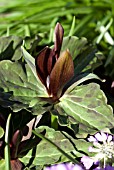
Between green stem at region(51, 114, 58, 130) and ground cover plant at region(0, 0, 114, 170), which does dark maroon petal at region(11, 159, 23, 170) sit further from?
green stem at region(51, 114, 58, 130)

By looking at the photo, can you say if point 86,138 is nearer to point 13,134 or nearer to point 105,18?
point 13,134

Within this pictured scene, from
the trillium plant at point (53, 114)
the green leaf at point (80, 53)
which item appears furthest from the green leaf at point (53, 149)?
the green leaf at point (80, 53)

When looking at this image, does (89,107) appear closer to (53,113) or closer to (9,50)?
(53,113)

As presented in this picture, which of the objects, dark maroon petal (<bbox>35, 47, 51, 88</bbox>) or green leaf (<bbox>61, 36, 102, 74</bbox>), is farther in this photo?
green leaf (<bbox>61, 36, 102, 74</bbox>)

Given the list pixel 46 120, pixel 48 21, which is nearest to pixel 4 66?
pixel 46 120

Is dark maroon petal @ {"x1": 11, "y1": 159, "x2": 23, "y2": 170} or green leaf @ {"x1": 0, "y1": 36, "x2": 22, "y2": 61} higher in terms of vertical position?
green leaf @ {"x1": 0, "y1": 36, "x2": 22, "y2": 61}

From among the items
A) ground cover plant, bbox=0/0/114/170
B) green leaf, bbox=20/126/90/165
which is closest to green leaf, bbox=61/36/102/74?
ground cover plant, bbox=0/0/114/170
